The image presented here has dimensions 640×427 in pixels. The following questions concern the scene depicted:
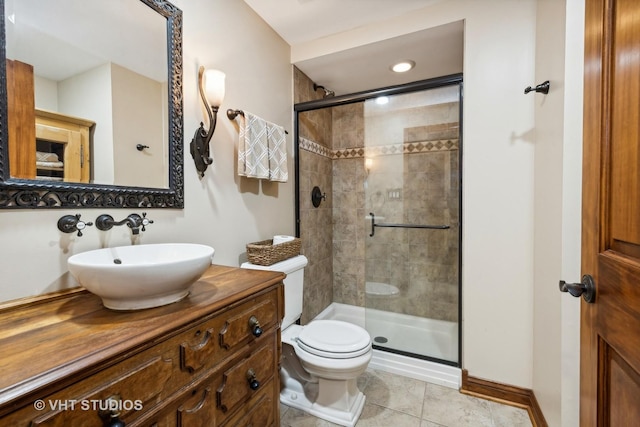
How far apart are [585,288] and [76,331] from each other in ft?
4.16

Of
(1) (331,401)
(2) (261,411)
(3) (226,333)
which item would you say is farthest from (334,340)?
(3) (226,333)

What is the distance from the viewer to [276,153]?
71.9 inches

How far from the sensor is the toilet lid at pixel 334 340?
55.2 inches

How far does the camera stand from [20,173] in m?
0.83

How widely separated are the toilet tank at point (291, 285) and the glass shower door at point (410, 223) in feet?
2.81

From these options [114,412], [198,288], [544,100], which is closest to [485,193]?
[544,100]

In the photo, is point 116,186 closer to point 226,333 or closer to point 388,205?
point 226,333

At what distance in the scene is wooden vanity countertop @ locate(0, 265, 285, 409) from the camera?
496 mm

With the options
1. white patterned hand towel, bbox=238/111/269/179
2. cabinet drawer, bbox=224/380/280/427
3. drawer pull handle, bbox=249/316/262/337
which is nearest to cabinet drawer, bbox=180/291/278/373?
drawer pull handle, bbox=249/316/262/337

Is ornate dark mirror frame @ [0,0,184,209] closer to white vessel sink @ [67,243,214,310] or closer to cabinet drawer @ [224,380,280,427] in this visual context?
white vessel sink @ [67,243,214,310]

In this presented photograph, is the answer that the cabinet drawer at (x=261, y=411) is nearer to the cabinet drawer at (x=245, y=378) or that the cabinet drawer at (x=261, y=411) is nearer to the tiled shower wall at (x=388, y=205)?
the cabinet drawer at (x=245, y=378)

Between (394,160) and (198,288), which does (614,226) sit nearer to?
(198,288)

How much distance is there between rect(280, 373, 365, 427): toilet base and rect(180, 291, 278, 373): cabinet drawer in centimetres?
69

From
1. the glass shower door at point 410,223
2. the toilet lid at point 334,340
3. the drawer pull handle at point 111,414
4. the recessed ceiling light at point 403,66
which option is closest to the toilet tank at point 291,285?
the toilet lid at point 334,340
